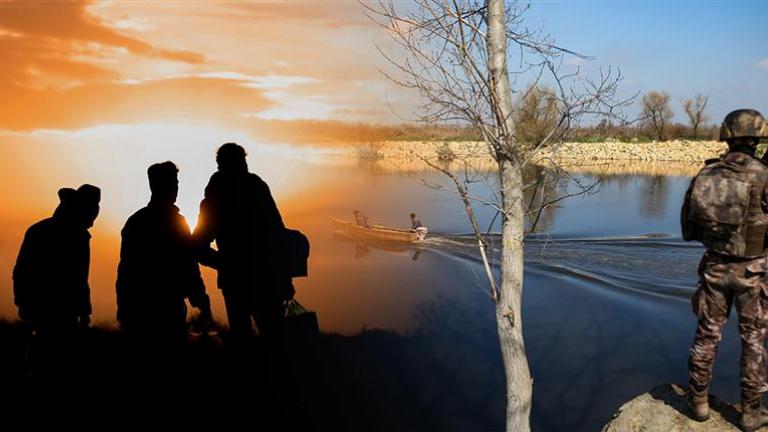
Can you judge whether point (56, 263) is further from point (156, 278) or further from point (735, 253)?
point (735, 253)

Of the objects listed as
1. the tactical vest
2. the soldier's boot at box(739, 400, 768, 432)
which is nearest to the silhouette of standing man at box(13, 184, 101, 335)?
the tactical vest

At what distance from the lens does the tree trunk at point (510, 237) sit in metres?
5.62

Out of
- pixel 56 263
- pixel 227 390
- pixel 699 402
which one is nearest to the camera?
pixel 699 402

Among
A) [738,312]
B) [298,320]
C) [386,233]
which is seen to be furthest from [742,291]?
[386,233]

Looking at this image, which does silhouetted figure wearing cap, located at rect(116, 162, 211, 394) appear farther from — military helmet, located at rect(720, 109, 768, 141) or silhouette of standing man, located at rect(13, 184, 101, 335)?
military helmet, located at rect(720, 109, 768, 141)

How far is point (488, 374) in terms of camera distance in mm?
10406

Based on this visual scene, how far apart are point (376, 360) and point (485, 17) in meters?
7.20

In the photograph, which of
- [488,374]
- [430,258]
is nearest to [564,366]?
[488,374]

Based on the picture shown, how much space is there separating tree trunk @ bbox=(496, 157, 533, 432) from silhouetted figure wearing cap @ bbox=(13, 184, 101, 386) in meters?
4.79

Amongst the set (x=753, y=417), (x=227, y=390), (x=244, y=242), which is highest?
(x=244, y=242)

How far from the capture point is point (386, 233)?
2661cm

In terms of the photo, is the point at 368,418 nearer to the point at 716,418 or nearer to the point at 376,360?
the point at 376,360

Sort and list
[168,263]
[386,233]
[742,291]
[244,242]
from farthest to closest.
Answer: [386,233] < [244,242] < [168,263] < [742,291]

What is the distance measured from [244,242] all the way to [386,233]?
68.5ft
